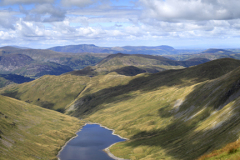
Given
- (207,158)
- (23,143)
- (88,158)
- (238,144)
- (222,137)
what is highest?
(238,144)

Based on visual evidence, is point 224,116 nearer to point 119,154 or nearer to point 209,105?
point 209,105

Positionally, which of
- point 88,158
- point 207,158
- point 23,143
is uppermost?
point 207,158

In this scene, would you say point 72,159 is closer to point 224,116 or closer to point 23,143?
point 23,143

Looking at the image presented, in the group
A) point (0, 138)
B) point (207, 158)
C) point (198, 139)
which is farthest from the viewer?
point (0, 138)

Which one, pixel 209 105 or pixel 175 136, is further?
pixel 209 105

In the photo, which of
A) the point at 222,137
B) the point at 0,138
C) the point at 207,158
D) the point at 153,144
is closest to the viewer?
the point at 207,158

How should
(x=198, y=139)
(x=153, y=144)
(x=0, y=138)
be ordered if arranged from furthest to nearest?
(x=153, y=144)
(x=0, y=138)
(x=198, y=139)

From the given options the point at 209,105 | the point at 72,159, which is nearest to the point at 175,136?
the point at 209,105

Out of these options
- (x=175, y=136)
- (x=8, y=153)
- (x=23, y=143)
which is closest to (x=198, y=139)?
(x=175, y=136)

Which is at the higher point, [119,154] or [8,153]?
[8,153]
